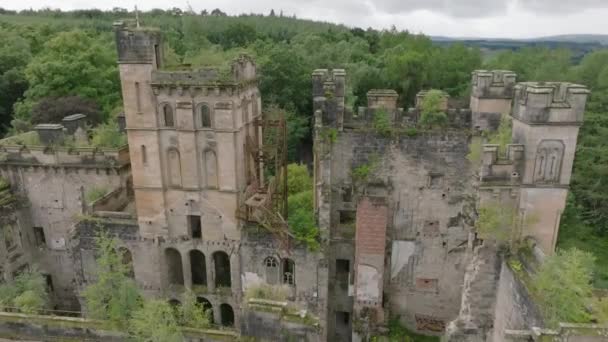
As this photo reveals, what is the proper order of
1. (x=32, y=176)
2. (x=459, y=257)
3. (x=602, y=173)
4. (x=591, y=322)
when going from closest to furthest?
(x=591, y=322)
(x=459, y=257)
(x=32, y=176)
(x=602, y=173)

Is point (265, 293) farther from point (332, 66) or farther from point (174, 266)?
point (332, 66)

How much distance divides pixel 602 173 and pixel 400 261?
21630 millimetres

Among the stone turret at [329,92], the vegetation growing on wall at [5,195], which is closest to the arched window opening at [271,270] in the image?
the stone turret at [329,92]

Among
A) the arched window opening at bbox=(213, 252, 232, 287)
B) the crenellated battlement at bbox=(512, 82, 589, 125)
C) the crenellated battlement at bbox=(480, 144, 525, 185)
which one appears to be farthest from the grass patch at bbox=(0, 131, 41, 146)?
the crenellated battlement at bbox=(512, 82, 589, 125)

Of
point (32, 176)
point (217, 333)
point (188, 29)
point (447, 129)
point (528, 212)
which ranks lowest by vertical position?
point (217, 333)

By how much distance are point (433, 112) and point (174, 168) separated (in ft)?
39.2

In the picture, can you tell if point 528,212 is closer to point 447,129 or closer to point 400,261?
point 447,129

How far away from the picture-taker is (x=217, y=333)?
51.2ft

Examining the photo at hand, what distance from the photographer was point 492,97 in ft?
58.8

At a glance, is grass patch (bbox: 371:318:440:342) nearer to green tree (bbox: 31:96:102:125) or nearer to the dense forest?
the dense forest

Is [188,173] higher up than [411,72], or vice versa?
[411,72]

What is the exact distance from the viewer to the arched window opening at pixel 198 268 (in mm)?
23652

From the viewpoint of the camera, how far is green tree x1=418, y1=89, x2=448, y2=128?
1823cm

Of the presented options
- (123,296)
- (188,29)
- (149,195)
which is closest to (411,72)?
(149,195)
